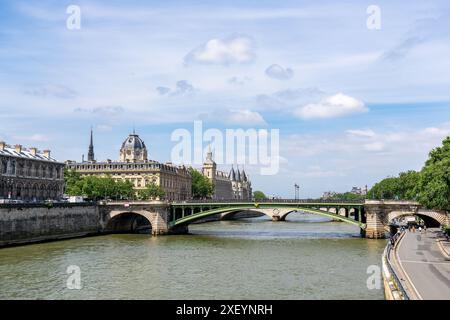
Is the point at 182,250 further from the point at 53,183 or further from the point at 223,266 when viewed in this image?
the point at 53,183

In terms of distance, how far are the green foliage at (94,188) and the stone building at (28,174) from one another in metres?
11.9

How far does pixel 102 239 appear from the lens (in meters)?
64.8

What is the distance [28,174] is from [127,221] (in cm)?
1627

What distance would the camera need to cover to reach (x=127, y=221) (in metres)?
79.8

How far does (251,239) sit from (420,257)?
98.7ft

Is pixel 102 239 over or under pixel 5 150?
under

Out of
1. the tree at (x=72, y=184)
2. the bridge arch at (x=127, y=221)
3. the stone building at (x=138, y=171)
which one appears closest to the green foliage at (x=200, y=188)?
the stone building at (x=138, y=171)

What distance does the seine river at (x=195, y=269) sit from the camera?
3041cm

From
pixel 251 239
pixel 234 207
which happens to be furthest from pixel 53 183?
pixel 251 239

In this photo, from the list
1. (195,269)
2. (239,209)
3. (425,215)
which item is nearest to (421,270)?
(195,269)

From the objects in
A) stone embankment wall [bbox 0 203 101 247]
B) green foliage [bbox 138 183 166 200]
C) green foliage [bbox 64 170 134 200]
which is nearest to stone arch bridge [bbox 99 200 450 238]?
stone embankment wall [bbox 0 203 101 247]

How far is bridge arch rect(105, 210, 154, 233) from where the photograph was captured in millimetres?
73400

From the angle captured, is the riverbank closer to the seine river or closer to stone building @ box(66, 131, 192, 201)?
the seine river
